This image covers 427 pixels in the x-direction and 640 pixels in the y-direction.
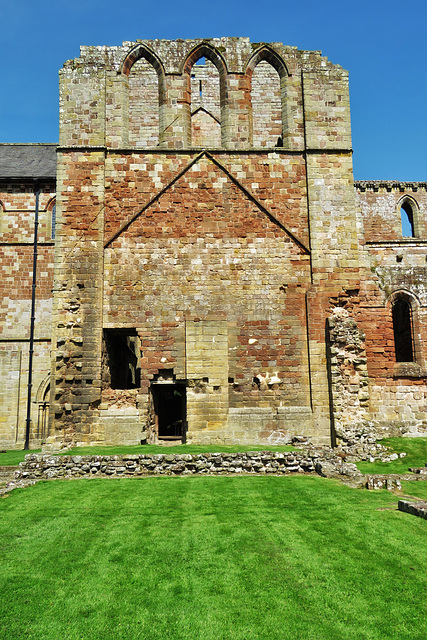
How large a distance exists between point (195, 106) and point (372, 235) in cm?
929

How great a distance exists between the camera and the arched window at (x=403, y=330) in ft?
54.9

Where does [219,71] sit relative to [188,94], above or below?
above

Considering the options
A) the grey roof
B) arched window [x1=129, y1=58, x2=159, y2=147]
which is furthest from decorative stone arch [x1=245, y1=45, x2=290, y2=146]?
the grey roof

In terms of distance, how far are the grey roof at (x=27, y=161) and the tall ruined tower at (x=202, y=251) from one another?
696 centimetres

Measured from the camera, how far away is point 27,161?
21406mm

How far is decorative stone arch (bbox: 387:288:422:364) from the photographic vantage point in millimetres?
15484

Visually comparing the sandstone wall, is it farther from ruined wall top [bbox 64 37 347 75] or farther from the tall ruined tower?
ruined wall top [bbox 64 37 347 75]

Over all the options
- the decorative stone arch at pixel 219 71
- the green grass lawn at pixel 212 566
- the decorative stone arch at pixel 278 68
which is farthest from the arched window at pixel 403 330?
the green grass lawn at pixel 212 566

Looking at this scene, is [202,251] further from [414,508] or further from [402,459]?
[414,508]

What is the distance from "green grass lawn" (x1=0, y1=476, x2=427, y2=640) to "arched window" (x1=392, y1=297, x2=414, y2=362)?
9792 millimetres

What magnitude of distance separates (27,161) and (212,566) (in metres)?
20.1

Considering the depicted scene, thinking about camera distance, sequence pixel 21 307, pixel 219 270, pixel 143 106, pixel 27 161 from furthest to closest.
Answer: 1. pixel 27 161
2. pixel 143 106
3. pixel 21 307
4. pixel 219 270

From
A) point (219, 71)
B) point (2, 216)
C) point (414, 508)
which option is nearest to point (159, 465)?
point (414, 508)

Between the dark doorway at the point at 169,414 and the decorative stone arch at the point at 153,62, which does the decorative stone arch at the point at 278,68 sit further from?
the dark doorway at the point at 169,414
